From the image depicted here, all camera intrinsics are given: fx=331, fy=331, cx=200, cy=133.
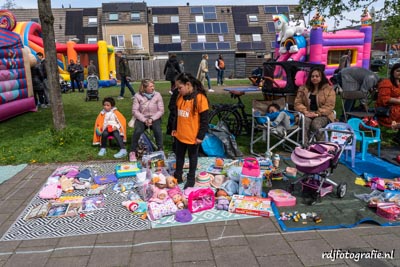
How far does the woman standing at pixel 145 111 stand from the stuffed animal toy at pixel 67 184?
1238mm

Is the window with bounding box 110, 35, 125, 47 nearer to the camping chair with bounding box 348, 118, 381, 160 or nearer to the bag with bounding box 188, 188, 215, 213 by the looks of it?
the camping chair with bounding box 348, 118, 381, 160

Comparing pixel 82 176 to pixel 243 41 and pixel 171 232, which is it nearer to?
pixel 171 232

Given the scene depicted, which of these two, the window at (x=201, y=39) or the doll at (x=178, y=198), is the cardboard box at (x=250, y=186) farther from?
the window at (x=201, y=39)

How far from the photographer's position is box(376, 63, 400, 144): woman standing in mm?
5816

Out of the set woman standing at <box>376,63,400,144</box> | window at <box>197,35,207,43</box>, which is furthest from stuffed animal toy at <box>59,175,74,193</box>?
window at <box>197,35,207,43</box>

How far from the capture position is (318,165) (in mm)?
3879

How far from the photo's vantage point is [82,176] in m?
4.87

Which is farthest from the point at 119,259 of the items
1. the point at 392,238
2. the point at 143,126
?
the point at 143,126

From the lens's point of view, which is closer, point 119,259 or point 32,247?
point 119,259

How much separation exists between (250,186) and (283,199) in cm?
44

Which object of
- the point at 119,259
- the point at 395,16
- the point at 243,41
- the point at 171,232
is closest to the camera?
the point at 119,259

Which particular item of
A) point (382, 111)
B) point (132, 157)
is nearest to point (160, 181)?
point (132, 157)

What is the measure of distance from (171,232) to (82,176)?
2.06 m

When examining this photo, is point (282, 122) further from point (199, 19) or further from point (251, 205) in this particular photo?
point (199, 19)
